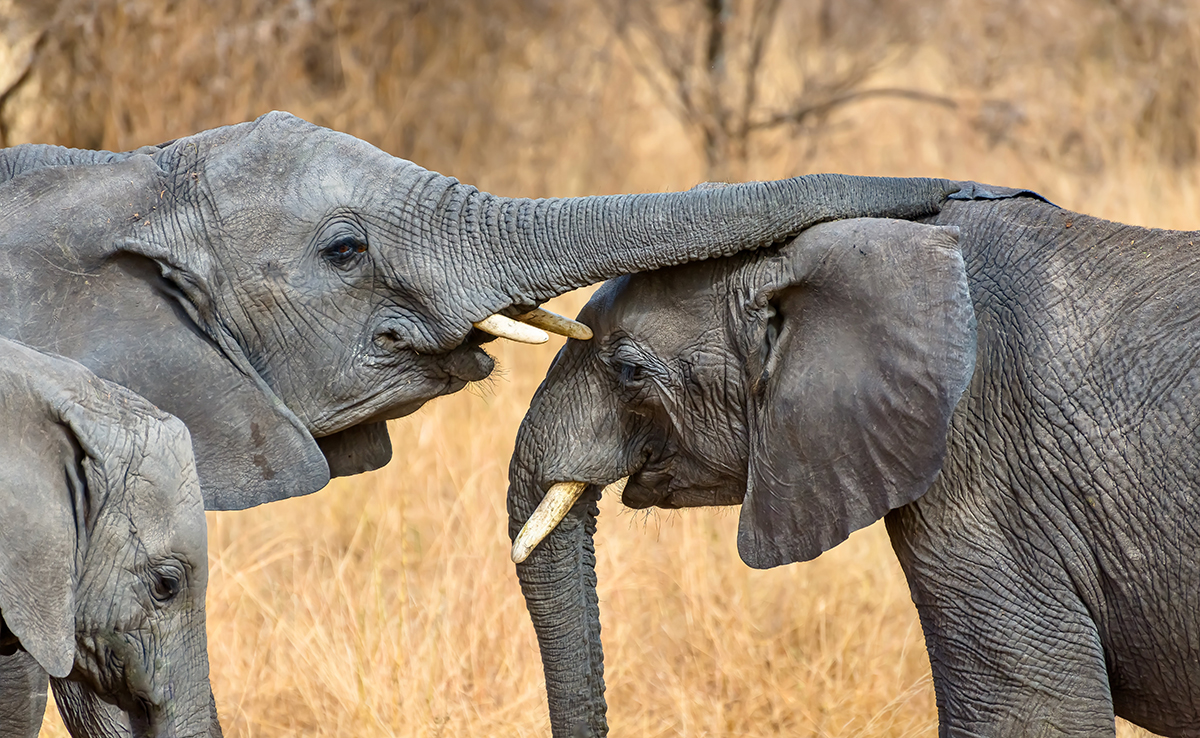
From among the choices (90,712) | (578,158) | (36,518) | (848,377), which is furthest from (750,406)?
(578,158)

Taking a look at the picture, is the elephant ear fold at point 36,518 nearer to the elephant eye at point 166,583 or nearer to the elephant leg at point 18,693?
the elephant eye at point 166,583

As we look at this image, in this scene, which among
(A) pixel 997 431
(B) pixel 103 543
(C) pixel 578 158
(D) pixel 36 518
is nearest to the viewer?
(D) pixel 36 518

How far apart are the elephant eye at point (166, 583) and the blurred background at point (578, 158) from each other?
4.33 feet

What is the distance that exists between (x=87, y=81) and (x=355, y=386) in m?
4.69

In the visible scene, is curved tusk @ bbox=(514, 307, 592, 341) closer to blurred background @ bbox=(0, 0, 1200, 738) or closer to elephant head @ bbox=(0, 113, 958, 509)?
elephant head @ bbox=(0, 113, 958, 509)

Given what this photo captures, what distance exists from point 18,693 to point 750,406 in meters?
1.99

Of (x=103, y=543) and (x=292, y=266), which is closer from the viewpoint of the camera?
(x=103, y=543)

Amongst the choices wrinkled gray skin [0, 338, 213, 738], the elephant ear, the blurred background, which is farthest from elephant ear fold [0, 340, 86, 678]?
the blurred background

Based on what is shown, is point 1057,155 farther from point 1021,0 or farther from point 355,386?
point 355,386

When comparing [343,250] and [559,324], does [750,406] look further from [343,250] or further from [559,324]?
[343,250]

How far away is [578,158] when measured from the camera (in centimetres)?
1049

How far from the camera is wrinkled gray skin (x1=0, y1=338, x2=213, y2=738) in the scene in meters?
2.91

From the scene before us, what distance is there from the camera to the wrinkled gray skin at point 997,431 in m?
3.41

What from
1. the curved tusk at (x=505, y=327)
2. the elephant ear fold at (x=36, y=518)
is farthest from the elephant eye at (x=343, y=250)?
the elephant ear fold at (x=36, y=518)
